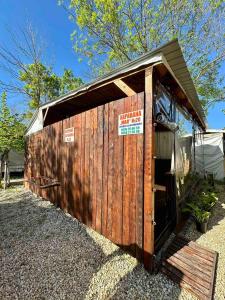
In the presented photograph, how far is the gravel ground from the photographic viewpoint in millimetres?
2043

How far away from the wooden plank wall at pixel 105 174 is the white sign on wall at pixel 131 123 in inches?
2.9

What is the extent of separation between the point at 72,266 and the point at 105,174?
1.40 meters

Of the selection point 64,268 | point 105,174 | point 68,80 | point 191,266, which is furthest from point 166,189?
point 68,80

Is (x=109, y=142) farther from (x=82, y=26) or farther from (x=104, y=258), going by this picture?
(x=82, y=26)

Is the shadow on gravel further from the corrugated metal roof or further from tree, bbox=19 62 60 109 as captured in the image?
tree, bbox=19 62 60 109

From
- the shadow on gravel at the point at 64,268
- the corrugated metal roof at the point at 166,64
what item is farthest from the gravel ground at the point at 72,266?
the corrugated metal roof at the point at 166,64

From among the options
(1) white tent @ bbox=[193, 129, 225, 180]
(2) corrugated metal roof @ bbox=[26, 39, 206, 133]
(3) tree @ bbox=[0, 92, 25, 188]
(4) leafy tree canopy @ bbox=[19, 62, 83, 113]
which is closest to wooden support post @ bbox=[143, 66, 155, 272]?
(2) corrugated metal roof @ bbox=[26, 39, 206, 133]

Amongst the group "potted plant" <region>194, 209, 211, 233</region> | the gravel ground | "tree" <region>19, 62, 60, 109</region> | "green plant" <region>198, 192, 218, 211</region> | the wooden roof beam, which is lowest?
the gravel ground

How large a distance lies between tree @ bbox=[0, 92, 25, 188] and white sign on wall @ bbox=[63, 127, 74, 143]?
175 inches

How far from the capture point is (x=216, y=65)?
1029 cm

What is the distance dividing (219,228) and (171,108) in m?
2.64

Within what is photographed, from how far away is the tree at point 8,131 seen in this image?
294 inches

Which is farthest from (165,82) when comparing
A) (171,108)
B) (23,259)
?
(23,259)

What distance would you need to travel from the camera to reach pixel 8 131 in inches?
302
